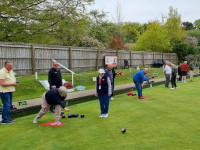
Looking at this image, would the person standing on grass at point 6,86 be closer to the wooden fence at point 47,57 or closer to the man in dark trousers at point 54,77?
the man in dark trousers at point 54,77

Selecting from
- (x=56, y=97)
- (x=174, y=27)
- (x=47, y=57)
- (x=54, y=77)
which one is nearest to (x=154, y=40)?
(x=174, y=27)

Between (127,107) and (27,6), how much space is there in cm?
893

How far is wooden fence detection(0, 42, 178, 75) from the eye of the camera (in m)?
15.0

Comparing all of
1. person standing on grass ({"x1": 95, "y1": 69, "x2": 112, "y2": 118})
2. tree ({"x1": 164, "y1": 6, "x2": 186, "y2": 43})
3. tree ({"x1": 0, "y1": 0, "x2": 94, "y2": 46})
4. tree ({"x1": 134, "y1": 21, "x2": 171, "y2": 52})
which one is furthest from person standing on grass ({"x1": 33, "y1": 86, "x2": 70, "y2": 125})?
tree ({"x1": 164, "y1": 6, "x2": 186, "y2": 43})

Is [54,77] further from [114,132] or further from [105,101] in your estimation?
[114,132]

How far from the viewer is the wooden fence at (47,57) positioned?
14969 mm

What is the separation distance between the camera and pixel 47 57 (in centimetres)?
1719

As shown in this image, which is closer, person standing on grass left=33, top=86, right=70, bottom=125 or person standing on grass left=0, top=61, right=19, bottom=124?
person standing on grass left=33, top=86, right=70, bottom=125

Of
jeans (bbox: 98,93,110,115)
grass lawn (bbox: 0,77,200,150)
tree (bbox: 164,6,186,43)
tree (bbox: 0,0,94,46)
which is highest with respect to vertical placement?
tree (bbox: 164,6,186,43)

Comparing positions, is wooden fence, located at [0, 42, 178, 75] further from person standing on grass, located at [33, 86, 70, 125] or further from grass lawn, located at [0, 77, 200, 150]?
person standing on grass, located at [33, 86, 70, 125]

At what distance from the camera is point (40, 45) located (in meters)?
16.7

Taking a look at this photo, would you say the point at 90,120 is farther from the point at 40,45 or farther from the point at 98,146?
the point at 40,45

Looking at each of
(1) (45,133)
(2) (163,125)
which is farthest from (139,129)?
(1) (45,133)

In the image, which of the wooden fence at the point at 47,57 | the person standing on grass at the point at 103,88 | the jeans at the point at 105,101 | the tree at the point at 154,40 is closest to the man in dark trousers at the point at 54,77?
the person standing on grass at the point at 103,88
